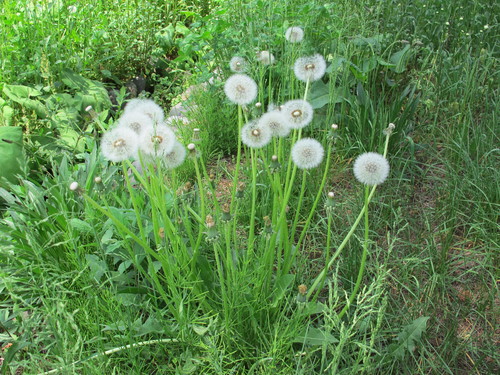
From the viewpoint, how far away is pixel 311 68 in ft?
5.74

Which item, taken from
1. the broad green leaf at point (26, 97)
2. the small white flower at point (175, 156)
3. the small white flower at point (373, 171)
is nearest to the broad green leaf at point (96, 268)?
the small white flower at point (175, 156)

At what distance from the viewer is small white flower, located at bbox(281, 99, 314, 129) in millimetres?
1546

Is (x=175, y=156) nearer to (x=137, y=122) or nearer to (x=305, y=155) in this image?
(x=137, y=122)

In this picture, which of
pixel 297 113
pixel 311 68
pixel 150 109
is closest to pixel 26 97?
pixel 150 109

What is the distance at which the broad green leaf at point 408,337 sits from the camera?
1.66 meters

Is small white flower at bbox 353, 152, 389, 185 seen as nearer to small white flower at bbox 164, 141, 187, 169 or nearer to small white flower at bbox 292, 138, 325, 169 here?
small white flower at bbox 292, 138, 325, 169

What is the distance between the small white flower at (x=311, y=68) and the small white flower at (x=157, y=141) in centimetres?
57

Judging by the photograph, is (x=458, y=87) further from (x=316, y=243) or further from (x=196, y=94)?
(x=196, y=94)

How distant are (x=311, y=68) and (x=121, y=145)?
2.44 ft

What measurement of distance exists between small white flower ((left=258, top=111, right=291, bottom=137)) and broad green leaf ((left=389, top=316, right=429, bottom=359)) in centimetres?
80

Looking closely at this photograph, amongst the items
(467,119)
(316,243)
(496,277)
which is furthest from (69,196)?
(467,119)

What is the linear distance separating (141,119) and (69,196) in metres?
0.93

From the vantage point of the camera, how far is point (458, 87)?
2.89 m

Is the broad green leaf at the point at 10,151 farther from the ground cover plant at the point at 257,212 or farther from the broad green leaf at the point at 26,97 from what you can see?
the broad green leaf at the point at 26,97
